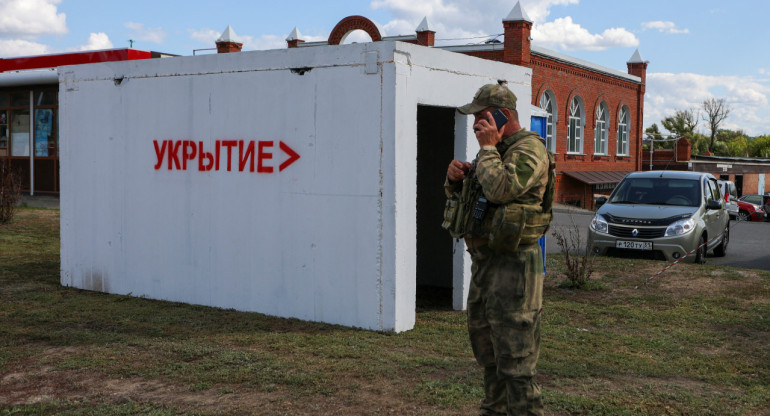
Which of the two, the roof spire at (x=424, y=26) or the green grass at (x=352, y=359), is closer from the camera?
the green grass at (x=352, y=359)

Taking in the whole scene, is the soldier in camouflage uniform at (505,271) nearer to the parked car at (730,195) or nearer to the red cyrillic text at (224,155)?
the red cyrillic text at (224,155)

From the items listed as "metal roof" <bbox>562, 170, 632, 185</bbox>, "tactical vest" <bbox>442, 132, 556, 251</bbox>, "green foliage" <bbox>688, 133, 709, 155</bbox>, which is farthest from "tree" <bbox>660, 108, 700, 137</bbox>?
"tactical vest" <bbox>442, 132, 556, 251</bbox>

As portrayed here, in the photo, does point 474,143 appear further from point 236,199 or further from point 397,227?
point 236,199

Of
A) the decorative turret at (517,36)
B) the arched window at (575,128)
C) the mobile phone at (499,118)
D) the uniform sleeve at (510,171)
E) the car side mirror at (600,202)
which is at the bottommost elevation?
the car side mirror at (600,202)

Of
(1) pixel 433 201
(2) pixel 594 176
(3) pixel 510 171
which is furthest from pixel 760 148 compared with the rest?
(3) pixel 510 171

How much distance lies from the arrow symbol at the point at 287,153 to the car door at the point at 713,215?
7.93 meters

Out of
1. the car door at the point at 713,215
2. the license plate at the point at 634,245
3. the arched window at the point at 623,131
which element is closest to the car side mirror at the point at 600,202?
the license plate at the point at 634,245

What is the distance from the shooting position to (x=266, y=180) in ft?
24.7

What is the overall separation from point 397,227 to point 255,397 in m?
2.28

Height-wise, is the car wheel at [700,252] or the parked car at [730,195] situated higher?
the parked car at [730,195]

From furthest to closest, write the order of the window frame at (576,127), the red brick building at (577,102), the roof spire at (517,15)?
the window frame at (576,127) → the red brick building at (577,102) → the roof spire at (517,15)

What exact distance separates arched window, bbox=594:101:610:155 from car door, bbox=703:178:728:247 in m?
25.6

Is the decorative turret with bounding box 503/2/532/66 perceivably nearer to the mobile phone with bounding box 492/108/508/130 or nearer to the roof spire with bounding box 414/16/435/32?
the roof spire with bounding box 414/16/435/32

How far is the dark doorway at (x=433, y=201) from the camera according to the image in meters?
9.34
